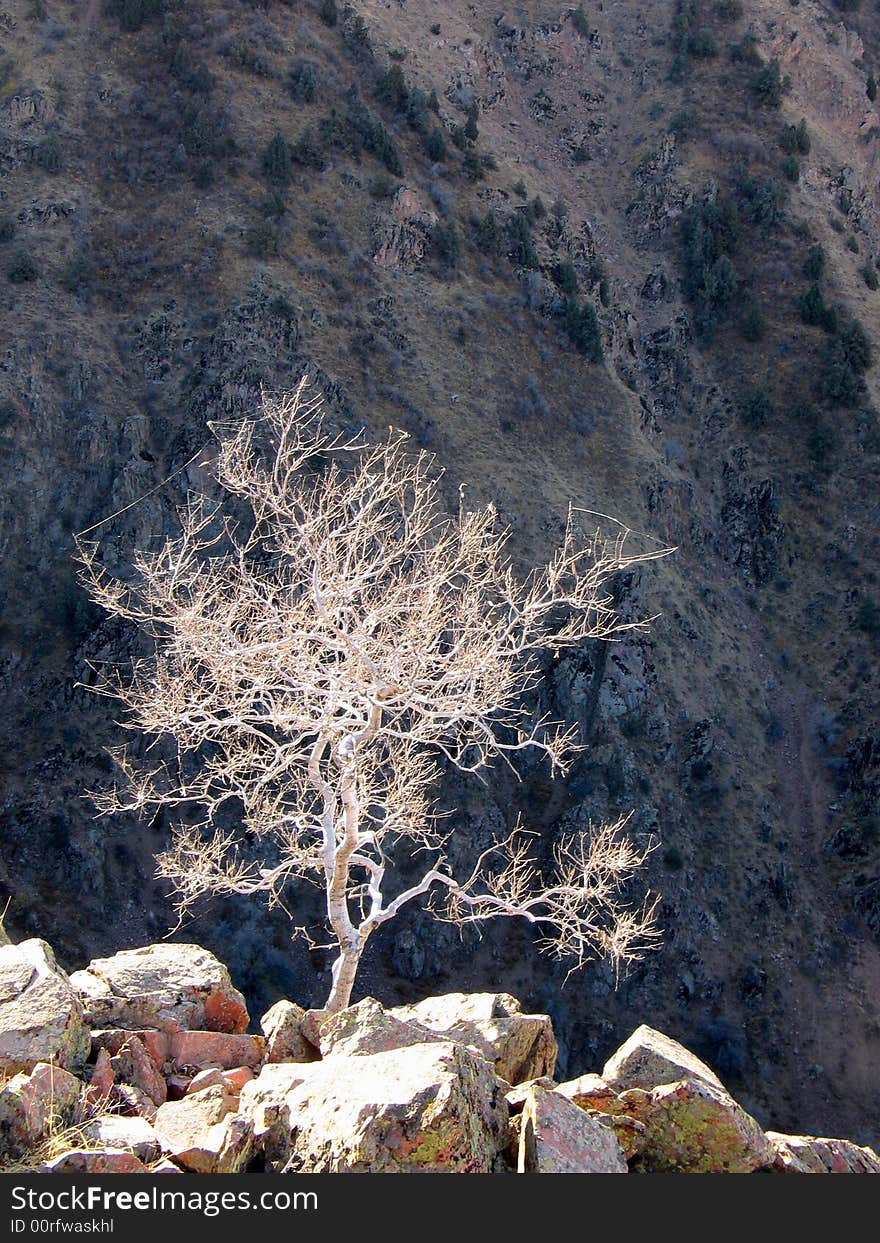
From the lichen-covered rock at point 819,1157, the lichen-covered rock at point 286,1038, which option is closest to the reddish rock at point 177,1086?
the lichen-covered rock at point 286,1038

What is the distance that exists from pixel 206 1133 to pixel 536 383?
3788cm

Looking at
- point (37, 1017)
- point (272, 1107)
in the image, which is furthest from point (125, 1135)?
point (37, 1017)

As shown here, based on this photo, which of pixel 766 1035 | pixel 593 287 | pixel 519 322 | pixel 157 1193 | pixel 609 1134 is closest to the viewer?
pixel 157 1193

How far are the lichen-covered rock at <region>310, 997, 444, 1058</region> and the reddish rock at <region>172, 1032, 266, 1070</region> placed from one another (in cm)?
109

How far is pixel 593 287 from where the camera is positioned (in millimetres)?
46906

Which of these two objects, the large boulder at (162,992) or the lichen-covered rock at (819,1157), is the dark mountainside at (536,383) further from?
the lichen-covered rock at (819,1157)

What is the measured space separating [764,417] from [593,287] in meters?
9.89

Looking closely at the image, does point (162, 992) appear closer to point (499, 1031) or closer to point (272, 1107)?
point (272, 1107)

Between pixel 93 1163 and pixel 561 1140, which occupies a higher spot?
pixel 561 1140

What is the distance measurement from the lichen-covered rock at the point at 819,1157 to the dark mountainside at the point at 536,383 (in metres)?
21.9

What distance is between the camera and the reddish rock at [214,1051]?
9.42m

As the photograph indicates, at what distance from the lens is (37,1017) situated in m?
8.37

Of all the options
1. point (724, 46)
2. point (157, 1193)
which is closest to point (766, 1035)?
point (157, 1193)

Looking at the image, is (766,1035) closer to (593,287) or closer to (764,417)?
(764,417)
